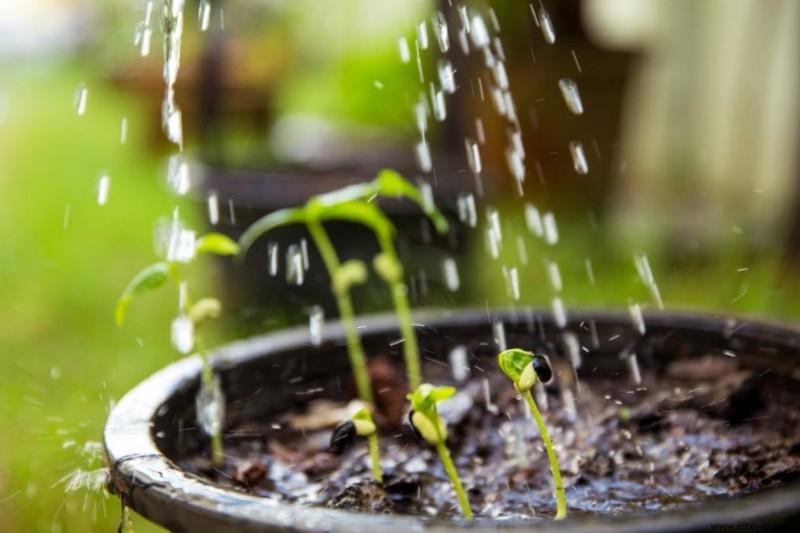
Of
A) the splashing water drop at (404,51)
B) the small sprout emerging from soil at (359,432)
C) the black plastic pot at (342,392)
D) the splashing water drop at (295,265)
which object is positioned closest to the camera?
the black plastic pot at (342,392)

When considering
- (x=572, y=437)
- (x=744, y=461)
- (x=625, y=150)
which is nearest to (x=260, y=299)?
(x=572, y=437)

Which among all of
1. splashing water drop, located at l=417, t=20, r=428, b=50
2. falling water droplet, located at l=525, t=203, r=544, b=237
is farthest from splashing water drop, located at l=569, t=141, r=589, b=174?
splashing water drop, located at l=417, t=20, r=428, b=50

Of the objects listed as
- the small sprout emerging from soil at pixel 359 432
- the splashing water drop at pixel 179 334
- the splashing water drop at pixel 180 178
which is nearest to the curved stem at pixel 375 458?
the small sprout emerging from soil at pixel 359 432

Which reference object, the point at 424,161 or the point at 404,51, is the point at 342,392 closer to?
the point at 424,161

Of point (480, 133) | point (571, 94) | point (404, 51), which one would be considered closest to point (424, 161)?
point (480, 133)

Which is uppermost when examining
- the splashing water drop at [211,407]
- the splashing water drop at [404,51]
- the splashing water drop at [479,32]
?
the splashing water drop at [211,407]

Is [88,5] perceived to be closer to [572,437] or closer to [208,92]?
[208,92]

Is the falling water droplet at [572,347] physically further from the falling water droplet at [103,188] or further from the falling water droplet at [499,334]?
the falling water droplet at [103,188]
